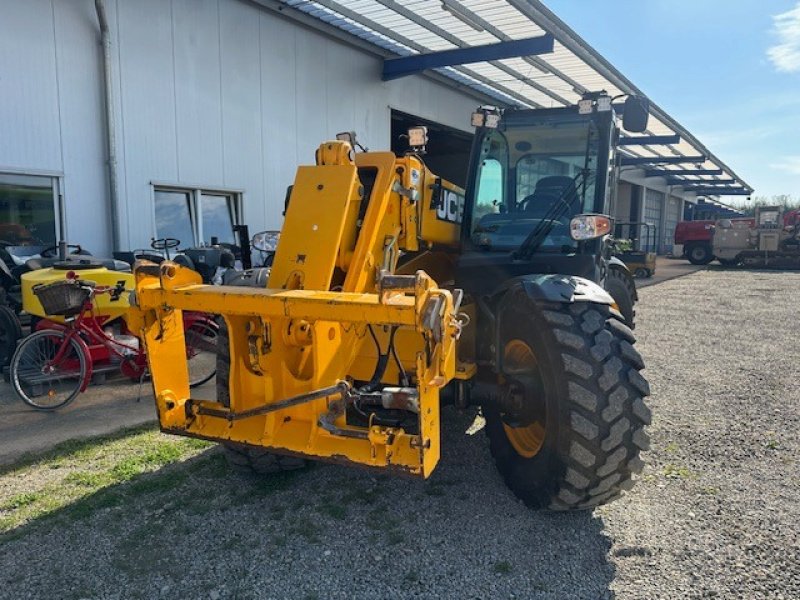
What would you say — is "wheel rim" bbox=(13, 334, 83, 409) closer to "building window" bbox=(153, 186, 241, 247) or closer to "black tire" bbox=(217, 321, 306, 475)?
"black tire" bbox=(217, 321, 306, 475)

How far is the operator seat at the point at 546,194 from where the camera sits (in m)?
4.41

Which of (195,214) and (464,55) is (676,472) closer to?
(195,214)

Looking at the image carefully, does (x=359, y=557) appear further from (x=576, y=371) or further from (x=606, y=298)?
(x=606, y=298)

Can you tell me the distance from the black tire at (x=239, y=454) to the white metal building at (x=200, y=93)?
566 centimetres

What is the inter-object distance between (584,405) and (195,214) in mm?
8393

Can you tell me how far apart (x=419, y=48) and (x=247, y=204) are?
17.0 ft

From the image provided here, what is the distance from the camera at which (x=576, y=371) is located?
9.52 feet

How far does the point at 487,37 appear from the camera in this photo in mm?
Answer: 11656

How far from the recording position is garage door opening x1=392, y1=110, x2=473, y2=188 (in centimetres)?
1531

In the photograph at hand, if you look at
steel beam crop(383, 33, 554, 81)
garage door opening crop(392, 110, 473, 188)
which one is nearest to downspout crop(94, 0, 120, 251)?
steel beam crop(383, 33, 554, 81)

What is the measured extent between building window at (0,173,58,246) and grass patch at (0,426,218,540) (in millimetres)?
4597

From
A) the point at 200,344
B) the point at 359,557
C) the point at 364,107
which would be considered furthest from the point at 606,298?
the point at 364,107

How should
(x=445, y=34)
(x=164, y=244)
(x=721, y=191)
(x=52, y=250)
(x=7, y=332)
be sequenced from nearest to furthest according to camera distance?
(x=7, y=332) < (x=52, y=250) < (x=164, y=244) < (x=445, y=34) < (x=721, y=191)

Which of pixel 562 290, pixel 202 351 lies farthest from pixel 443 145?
pixel 562 290
